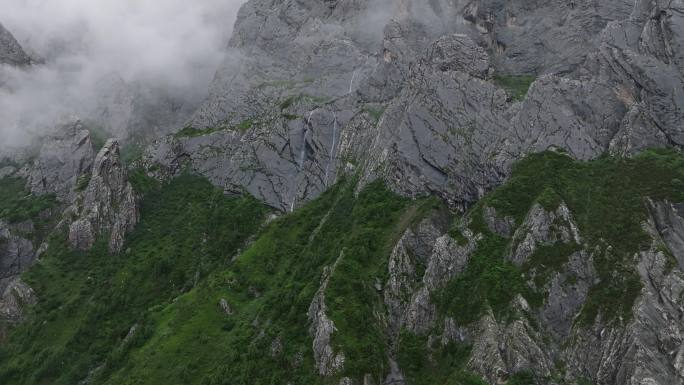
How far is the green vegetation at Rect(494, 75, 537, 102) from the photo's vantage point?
13919cm

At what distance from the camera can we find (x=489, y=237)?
334ft

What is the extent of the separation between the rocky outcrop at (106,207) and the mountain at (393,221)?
486mm

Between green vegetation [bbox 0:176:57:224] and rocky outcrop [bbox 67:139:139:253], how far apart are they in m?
16.0

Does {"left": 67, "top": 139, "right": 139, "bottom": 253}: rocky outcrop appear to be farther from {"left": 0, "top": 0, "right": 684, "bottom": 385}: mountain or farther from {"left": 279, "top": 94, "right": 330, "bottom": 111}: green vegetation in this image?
{"left": 279, "top": 94, "right": 330, "bottom": 111}: green vegetation

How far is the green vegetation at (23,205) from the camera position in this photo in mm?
177000

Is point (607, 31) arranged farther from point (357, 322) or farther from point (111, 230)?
point (111, 230)

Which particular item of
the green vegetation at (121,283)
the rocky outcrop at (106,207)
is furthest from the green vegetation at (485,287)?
the rocky outcrop at (106,207)

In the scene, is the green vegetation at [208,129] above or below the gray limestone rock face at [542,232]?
above

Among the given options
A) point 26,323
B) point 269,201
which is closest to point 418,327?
point 269,201

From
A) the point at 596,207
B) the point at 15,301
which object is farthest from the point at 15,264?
the point at 596,207

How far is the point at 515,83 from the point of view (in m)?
147

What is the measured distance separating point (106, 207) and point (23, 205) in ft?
106

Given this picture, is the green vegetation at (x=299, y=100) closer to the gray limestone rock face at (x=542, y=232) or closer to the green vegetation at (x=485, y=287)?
the green vegetation at (x=485, y=287)

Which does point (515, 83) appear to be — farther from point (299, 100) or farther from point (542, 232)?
point (542, 232)
